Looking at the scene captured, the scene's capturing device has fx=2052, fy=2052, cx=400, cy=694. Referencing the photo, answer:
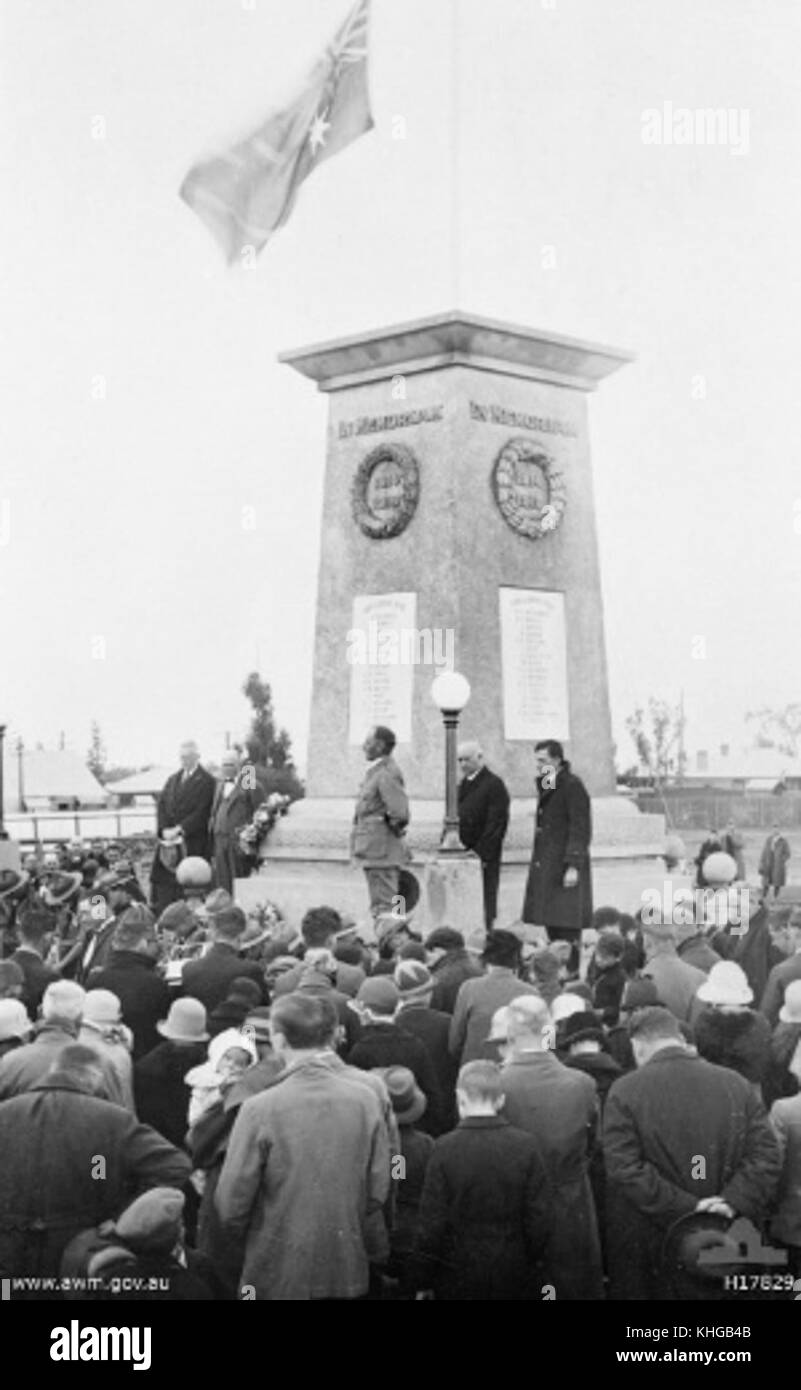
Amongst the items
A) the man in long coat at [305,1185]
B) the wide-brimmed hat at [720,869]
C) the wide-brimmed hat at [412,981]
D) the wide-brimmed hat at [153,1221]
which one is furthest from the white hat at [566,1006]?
the wide-brimmed hat at [720,869]

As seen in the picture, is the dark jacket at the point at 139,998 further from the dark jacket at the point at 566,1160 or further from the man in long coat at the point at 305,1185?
the man in long coat at the point at 305,1185

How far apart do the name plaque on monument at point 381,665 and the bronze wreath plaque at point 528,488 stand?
110 cm

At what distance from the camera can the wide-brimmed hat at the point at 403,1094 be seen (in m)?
7.27

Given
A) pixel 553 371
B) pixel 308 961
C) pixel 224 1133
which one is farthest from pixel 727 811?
pixel 224 1133

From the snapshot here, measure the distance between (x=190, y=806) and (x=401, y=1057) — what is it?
9408mm

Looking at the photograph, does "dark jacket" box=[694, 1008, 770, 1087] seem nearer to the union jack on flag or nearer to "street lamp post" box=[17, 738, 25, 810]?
the union jack on flag

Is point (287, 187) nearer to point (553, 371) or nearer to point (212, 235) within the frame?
point (212, 235)

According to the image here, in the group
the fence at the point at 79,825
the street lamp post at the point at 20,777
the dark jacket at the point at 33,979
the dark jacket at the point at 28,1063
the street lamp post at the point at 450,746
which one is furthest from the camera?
the street lamp post at the point at 20,777

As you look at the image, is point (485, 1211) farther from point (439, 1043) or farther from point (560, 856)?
point (560, 856)

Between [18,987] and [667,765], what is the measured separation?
2167 inches

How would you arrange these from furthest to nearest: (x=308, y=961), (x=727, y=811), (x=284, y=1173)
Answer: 1. (x=727, y=811)
2. (x=308, y=961)
3. (x=284, y=1173)

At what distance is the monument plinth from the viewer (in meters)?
16.6

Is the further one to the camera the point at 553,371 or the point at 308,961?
the point at 553,371

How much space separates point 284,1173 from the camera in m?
6.30
